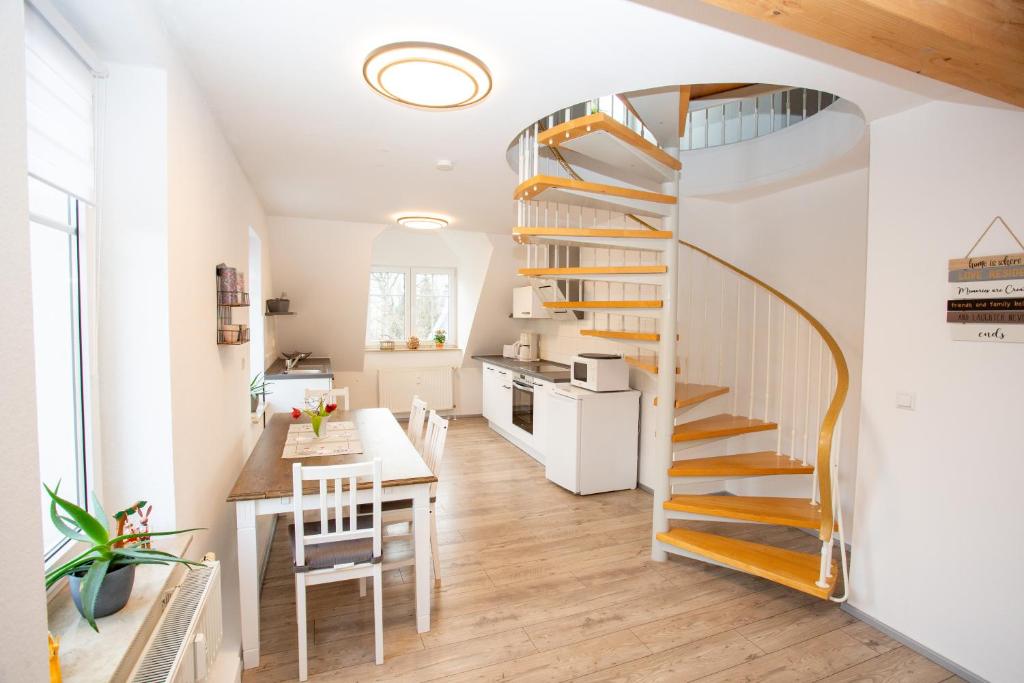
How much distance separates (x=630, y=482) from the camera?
4.48m

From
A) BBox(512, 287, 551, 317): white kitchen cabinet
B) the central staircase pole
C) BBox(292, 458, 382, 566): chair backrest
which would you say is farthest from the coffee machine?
BBox(292, 458, 382, 566): chair backrest

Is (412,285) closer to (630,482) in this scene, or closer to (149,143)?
Result: (630,482)

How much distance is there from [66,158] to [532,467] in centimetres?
436

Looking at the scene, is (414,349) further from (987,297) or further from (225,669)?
(987,297)

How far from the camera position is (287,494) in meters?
2.22

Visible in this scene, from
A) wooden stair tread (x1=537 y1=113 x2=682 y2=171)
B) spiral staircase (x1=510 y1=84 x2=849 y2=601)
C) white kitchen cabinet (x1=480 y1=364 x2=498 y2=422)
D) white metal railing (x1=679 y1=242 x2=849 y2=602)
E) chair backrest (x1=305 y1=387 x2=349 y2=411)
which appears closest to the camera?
wooden stair tread (x1=537 y1=113 x2=682 y2=171)

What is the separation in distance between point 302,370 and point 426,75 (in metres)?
3.98

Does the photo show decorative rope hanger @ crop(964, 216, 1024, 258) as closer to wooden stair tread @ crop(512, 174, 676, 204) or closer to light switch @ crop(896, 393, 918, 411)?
light switch @ crop(896, 393, 918, 411)

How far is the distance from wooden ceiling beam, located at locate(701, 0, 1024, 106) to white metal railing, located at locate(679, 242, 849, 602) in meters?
1.68

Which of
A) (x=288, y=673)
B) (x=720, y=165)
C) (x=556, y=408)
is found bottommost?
(x=288, y=673)

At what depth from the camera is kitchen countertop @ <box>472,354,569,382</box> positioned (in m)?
4.93

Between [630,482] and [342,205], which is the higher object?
[342,205]

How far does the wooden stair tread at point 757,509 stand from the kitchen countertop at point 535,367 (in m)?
1.84

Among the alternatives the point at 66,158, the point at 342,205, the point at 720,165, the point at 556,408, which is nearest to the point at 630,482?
the point at 556,408
